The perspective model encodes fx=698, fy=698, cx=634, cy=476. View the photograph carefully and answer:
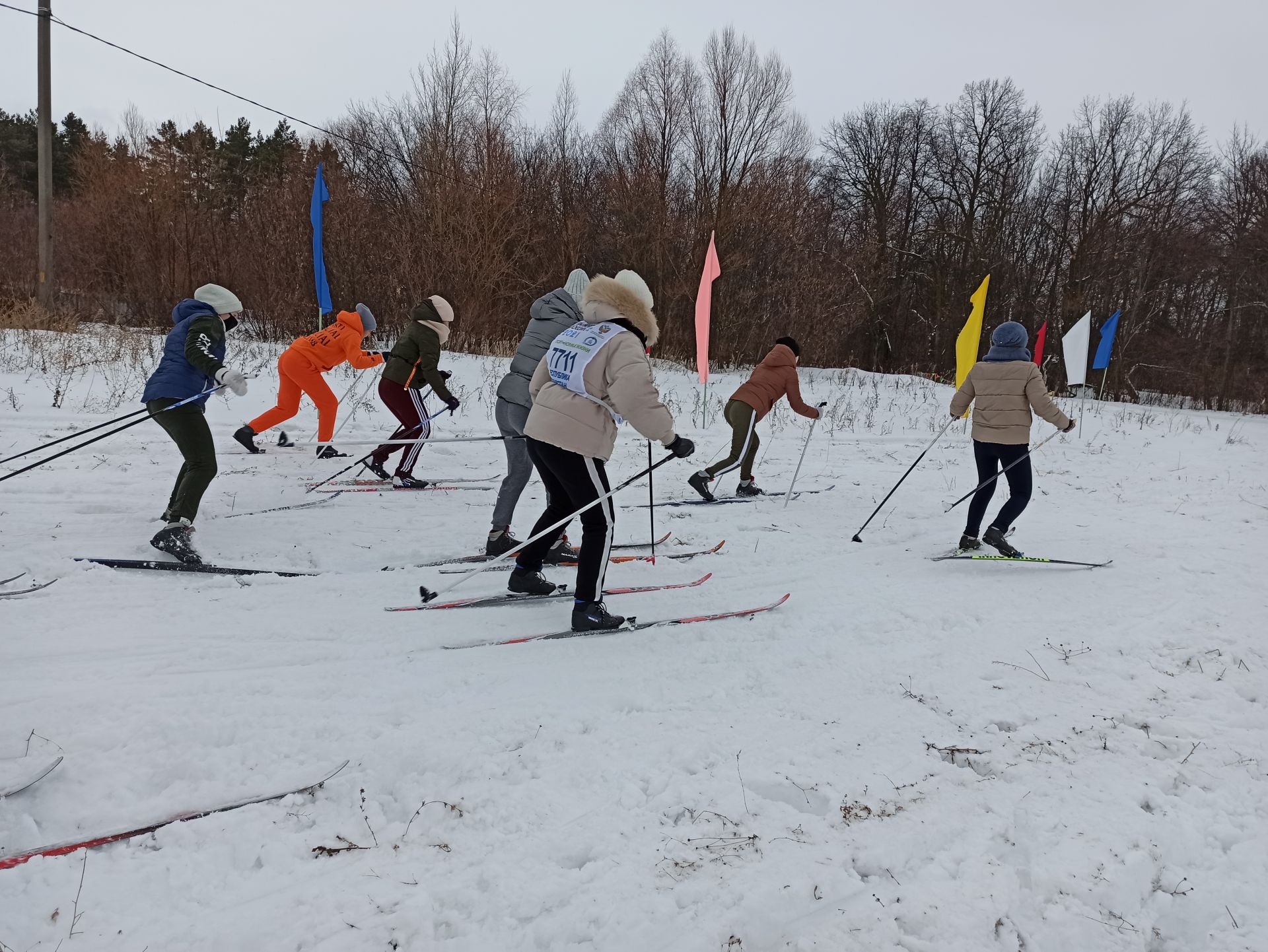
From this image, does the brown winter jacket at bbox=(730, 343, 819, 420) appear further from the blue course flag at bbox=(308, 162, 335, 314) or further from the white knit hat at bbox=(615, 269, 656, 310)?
the blue course flag at bbox=(308, 162, 335, 314)

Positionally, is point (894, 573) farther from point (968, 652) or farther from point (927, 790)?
point (927, 790)

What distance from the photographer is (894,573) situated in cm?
521

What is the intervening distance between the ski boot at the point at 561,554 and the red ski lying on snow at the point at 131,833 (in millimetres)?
2755

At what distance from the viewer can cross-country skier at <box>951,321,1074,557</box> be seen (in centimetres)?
543

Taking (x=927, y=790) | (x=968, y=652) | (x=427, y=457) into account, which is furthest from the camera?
(x=427, y=457)

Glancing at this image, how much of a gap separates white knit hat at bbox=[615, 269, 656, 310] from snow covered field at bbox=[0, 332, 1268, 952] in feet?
5.88

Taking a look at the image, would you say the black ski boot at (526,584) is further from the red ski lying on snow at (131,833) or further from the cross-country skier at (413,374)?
the cross-country skier at (413,374)

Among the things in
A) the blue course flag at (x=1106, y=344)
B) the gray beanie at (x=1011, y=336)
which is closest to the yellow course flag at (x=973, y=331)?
the gray beanie at (x=1011, y=336)

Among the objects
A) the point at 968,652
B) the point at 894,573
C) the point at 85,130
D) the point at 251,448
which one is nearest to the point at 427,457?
the point at 251,448

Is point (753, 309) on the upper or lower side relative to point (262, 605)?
upper

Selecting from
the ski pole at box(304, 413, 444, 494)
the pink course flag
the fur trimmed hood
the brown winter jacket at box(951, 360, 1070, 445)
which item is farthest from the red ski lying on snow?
the pink course flag

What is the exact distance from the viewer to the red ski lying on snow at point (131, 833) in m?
1.95

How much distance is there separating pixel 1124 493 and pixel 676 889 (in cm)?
852

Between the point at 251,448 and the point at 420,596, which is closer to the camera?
the point at 420,596
